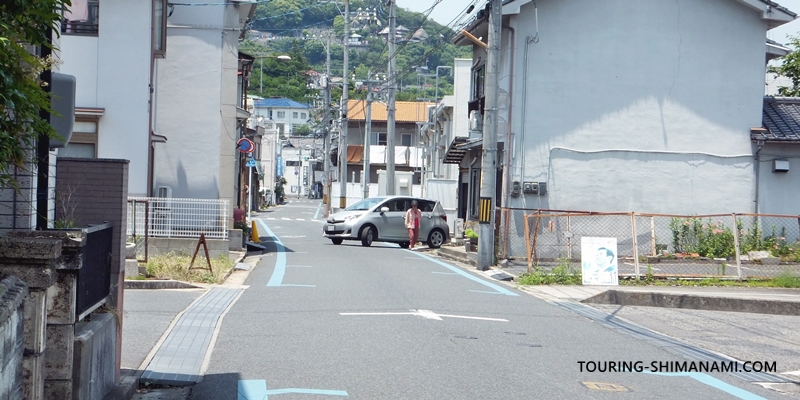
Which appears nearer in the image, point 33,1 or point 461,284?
point 33,1

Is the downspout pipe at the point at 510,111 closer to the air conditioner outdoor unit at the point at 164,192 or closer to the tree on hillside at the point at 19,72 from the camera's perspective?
the air conditioner outdoor unit at the point at 164,192

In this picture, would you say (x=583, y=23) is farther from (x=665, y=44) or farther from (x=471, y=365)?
(x=471, y=365)

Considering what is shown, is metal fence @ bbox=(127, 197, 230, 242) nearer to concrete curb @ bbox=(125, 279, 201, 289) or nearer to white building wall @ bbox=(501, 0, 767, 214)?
concrete curb @ bbox=(125, 279, 201, 289)

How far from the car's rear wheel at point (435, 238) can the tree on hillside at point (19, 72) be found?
2472 centimetres

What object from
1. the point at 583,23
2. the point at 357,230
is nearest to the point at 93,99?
the point at 357,230

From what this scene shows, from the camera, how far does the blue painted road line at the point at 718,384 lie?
24.8 feet

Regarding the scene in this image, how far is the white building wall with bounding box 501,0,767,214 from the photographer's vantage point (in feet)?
78.7

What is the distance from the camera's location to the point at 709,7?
963 inches

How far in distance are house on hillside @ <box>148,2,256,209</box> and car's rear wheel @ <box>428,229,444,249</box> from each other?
7.54 metres

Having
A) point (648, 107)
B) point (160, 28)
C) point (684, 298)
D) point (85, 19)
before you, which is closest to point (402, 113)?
point (648, 107)

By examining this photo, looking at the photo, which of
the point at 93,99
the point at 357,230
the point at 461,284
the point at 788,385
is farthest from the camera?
the point at 357,230

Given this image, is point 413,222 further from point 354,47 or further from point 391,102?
point 354,47

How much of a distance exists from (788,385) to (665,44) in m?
17.7

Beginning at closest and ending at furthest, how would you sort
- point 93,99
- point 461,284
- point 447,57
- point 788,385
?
1. point 788,385
2. point 461,284
3. point 93,99
4. point 447,57
